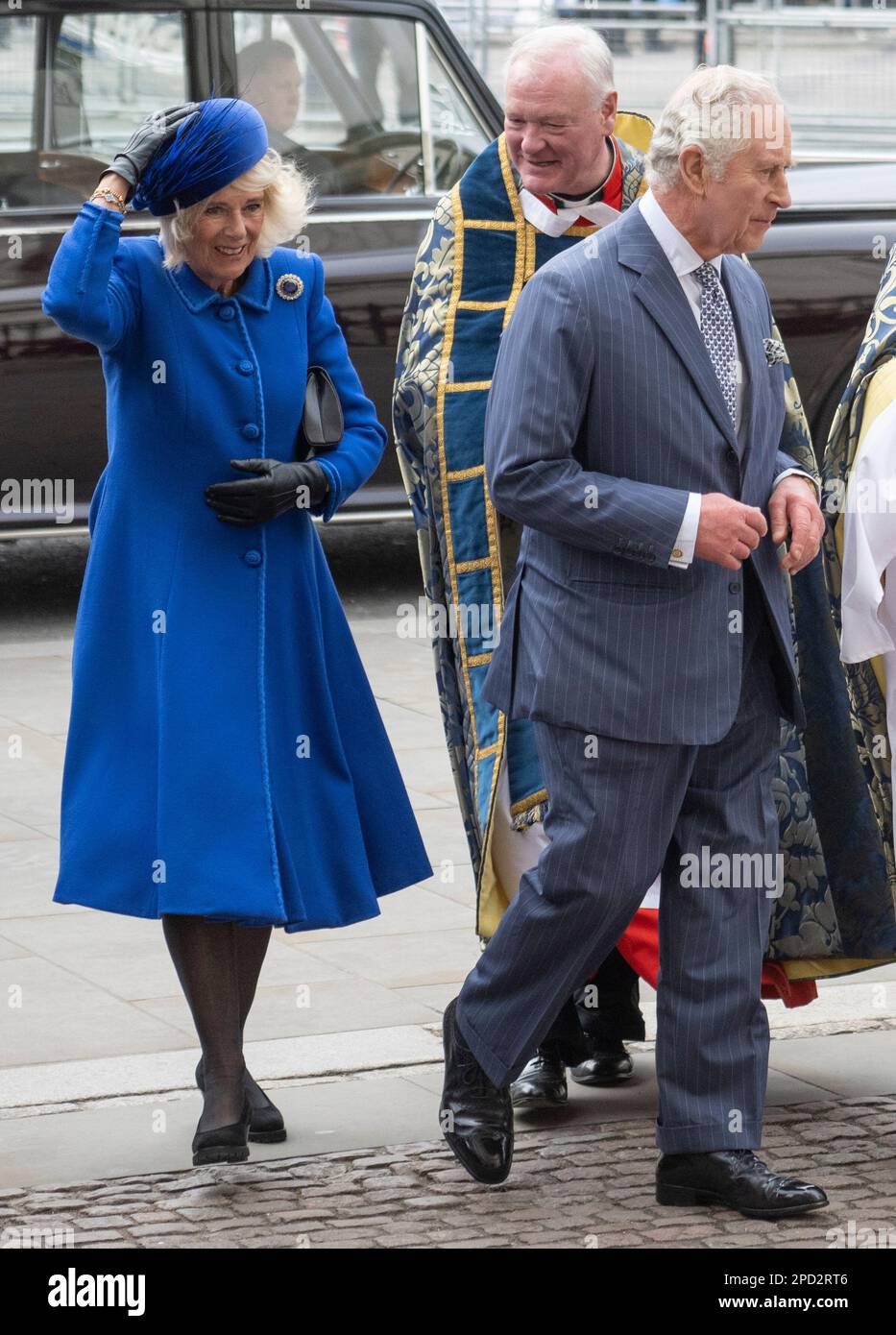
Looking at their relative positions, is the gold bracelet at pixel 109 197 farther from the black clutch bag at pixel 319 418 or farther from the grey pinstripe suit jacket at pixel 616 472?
the grey pinstripe suit jacket at pixel 616 472

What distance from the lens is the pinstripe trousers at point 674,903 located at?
389 cm

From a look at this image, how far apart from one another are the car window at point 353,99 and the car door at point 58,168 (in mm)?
244

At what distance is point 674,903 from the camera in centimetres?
399

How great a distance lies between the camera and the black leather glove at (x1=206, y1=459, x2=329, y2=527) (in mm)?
4164

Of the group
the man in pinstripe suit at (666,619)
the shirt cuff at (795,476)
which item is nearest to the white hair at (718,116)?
the man in pinstripe suit at (666,619)

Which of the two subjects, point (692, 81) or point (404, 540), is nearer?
point (692, 81)

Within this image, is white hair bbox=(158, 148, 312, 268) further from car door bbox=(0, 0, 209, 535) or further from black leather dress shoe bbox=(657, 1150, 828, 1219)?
car door bbox=(0, 0, 209, 535)

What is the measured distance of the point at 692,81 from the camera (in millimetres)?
3805

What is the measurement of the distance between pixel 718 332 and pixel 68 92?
547 cm

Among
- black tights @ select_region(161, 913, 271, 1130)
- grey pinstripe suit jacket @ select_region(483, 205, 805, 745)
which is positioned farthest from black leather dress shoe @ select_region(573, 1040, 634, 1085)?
grey pinstripe suit jacket @ select_region(483, 205, 805, 745)
